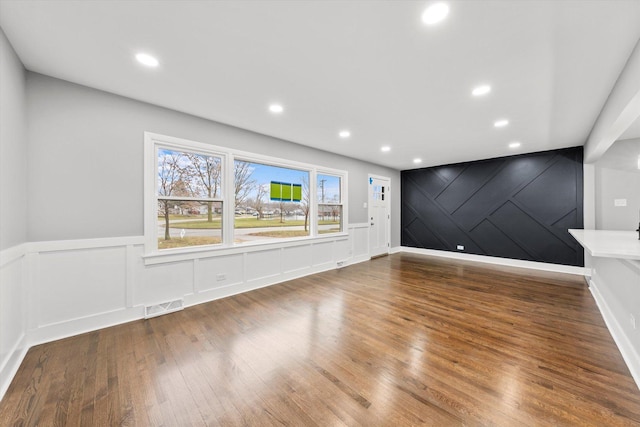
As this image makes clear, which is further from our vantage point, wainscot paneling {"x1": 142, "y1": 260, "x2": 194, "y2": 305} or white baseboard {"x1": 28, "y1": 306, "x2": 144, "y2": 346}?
wainscot paneling {"x1": 142, "y1": 260, "x2": 194, "y2": 305}

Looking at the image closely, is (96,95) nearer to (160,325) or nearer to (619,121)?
(160,325)

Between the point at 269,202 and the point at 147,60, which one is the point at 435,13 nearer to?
the point at 147,60

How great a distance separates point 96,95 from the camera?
2.57m

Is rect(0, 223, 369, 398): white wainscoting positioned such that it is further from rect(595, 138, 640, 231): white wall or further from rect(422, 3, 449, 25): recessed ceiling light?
rect(595, 138, 640, 231): white wall

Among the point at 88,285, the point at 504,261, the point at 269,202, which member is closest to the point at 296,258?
the point at 269,202

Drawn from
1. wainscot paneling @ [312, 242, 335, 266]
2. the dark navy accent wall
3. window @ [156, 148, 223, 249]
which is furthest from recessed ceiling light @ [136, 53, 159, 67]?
the dark navy accent wall

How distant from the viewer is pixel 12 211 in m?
1.92

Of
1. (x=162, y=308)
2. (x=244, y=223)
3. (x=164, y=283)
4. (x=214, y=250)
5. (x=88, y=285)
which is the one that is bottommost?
(x=162, y=308)

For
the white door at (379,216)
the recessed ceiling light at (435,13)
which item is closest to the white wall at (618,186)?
the white door at (379,216)

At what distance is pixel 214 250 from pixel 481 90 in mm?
3837

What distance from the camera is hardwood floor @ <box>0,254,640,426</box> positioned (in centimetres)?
151

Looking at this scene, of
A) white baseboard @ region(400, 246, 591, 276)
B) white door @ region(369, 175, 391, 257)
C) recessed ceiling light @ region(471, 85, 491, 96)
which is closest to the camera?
recessed ceiling light @ region(471, 85, 491, 96)

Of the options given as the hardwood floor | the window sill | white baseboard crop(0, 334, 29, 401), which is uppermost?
the window sill

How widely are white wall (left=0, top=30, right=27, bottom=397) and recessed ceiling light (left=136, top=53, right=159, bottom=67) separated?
32.2 inches
